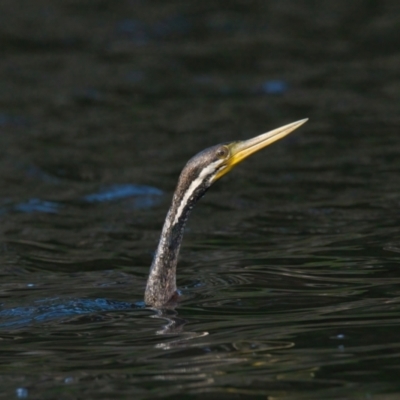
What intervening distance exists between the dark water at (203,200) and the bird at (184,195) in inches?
9.2

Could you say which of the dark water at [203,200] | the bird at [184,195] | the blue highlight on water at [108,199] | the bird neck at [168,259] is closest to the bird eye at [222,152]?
the bird at [184,195]

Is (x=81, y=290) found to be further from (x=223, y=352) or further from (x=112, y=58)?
(x=112, y=58)

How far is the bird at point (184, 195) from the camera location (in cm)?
1005

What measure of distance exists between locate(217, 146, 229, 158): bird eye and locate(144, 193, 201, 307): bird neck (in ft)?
1.40

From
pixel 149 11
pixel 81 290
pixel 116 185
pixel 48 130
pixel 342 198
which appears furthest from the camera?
pixel 149 11

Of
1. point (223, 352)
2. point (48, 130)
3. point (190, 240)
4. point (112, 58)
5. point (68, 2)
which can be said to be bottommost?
point (223, 352)

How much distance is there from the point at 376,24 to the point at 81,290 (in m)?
15.9

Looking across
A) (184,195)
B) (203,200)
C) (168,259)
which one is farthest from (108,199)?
(184,195)

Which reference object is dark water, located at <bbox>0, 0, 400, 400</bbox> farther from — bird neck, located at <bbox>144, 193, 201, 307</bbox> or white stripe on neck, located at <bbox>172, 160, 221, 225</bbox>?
white stripe on neck, located at <bbox>172, 160, 221, 225</bbox>

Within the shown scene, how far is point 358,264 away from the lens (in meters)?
11.1

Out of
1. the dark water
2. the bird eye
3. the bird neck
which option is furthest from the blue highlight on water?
the bird eye

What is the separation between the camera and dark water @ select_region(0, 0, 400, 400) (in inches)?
317

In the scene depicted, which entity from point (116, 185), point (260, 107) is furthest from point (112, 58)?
point (116, 185)

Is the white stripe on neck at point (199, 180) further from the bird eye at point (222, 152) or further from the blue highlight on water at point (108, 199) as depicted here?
the blue highlight on water at point (108, 199)
